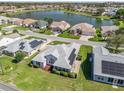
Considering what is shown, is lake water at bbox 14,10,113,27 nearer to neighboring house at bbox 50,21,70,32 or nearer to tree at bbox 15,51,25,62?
neighboring house at bbox 50,21,70,32

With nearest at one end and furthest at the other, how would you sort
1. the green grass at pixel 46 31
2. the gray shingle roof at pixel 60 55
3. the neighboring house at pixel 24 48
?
the gray shingle roof at pixel 60 55 → the neighboring house at pixel 24 48 → the green grass at pixel 46 31

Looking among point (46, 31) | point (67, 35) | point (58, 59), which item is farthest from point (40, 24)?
point (58, 59)

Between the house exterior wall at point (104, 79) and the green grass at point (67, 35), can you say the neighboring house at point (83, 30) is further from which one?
the house exterior wall at point (104, 79)

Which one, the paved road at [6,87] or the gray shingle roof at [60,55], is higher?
the gray shingle roof at [60,55]

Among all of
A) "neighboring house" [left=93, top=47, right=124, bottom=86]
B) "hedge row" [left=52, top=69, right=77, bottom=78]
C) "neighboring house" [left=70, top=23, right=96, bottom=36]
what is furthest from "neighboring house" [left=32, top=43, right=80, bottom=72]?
"neighboring house" [left=70, top=23, right=96, bottom=36]

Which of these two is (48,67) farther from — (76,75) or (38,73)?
(76,75)

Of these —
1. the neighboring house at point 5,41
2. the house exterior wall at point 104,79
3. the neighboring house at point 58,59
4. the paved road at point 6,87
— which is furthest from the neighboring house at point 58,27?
the paved road at point 6,87
